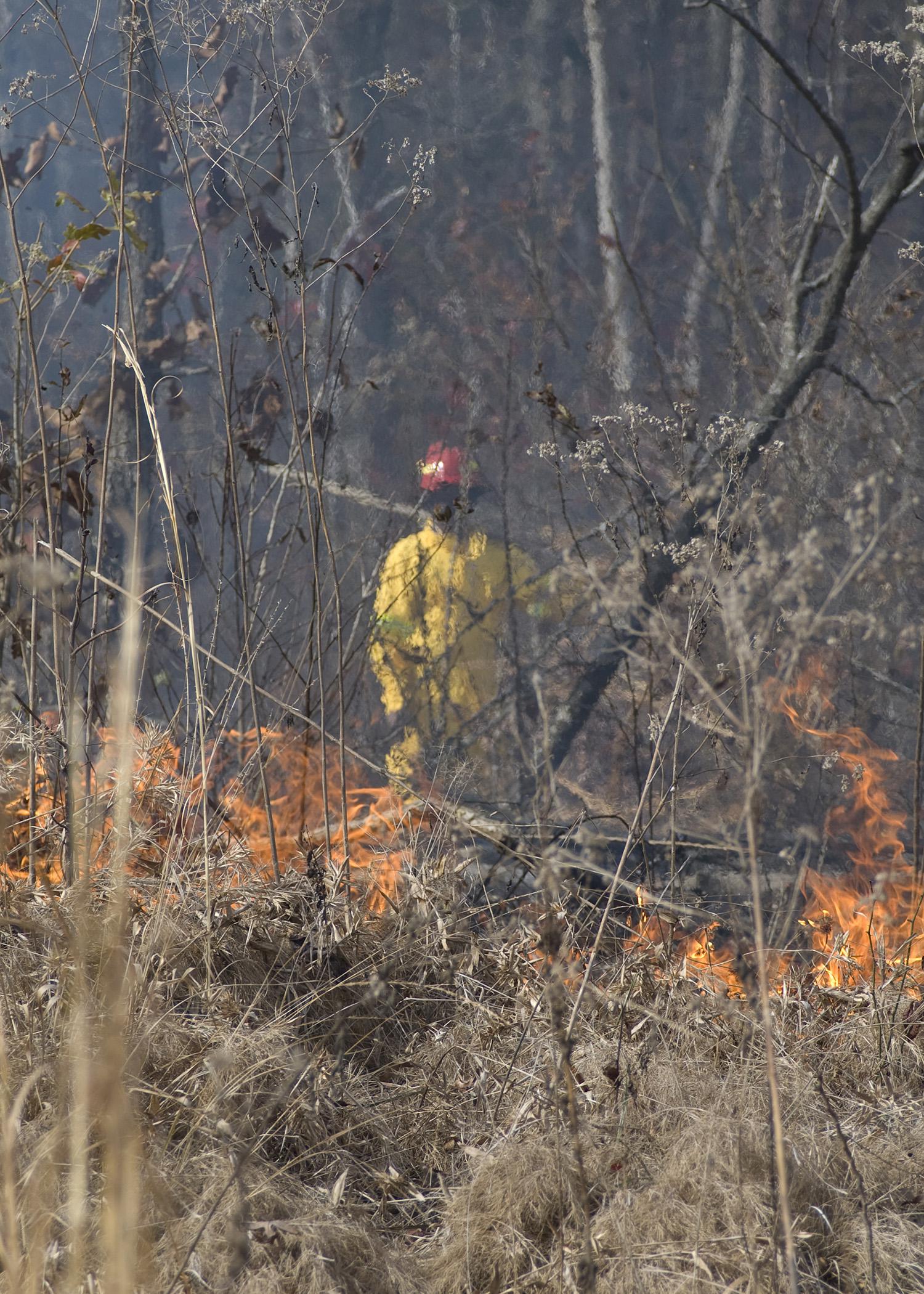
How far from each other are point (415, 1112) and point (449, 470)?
376cm

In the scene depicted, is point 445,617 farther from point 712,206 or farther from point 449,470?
point 712,206

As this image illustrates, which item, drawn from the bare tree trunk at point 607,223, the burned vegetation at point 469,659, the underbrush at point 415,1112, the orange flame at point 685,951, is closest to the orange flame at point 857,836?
the burned vegetation at point 469,659

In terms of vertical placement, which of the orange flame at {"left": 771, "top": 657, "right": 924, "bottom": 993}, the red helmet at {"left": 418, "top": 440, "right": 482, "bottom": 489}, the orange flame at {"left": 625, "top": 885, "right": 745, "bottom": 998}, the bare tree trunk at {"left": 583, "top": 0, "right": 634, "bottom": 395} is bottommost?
the orange flame at {"left": 771, "top": 657, "right": 924, "bottom": 993}

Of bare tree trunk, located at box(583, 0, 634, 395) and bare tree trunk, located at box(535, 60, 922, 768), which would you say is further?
bare tree trunk, located at box(583, 0, 634, 395)

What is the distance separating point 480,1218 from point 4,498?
409 cm

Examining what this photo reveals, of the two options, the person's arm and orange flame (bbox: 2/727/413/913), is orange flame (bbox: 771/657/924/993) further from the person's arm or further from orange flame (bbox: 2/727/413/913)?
the person's arm

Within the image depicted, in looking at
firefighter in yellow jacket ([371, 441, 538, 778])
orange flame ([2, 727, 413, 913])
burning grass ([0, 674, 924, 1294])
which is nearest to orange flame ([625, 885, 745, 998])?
burning grass ([0, 674, 924, 1294])

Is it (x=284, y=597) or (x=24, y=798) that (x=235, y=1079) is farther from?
(x=284, y=597)

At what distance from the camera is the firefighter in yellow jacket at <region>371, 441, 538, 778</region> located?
15.2 feet

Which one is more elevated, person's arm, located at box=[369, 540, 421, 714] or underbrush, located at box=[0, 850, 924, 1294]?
underbrush, located at box=[0, 850, 924, 1294]

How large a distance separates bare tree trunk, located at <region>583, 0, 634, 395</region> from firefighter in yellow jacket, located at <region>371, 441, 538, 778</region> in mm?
875

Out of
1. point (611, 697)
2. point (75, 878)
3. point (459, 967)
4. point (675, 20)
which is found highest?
point (675, 20)

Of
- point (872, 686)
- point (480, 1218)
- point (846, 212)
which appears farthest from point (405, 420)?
point (480, 1218)

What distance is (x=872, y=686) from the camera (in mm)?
4090
